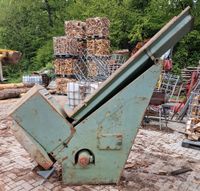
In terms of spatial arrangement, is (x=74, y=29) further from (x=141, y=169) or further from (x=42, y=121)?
(x=42, y=121)

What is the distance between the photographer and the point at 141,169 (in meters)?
4.03

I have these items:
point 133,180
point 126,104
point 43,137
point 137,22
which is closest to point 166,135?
point 133,180

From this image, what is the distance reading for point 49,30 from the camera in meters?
20.3

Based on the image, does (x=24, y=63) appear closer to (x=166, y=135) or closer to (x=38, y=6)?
(x=38, y=6)

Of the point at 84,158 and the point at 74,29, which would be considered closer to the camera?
the point at 84,158

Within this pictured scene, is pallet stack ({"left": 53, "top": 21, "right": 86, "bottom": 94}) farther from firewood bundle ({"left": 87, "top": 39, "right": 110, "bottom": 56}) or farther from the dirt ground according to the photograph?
the dirt ground

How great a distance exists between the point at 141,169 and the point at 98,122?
1.29 metres

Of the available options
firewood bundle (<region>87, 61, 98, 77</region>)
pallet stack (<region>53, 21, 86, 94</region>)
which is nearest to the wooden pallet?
firewood bundle (<region>87, 61, 98, 77</region>)

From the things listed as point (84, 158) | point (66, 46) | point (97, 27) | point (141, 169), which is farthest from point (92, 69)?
point (84, 158)

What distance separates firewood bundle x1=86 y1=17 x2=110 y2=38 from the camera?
10469mm

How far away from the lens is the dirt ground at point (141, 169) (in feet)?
11.3

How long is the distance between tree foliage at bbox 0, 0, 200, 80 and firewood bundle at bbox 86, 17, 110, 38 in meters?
4.28

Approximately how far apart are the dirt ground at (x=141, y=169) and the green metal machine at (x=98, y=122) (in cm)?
31

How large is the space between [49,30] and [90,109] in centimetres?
1817
